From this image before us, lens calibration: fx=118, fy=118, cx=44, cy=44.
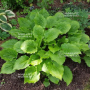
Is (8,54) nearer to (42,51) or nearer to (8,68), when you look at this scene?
(8,68)

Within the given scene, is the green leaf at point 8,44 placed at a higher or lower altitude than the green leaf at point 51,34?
lower

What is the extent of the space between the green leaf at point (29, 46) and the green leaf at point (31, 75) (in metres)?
0.33

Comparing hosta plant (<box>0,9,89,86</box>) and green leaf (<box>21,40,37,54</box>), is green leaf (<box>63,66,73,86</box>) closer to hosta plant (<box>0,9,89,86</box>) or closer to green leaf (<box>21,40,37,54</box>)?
hosta plant (<box>0,9,89,86</box>)

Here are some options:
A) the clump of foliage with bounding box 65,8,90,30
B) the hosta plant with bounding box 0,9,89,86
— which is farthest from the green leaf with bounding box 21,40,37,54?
the clump of foliage with bounding box 65,8,90,30

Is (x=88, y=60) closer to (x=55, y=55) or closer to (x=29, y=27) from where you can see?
(x=55, y=55)

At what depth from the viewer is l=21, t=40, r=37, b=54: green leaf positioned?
6.55ft

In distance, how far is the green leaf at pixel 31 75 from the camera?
2.03 metres

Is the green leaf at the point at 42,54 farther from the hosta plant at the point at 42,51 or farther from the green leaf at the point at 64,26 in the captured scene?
the green leaf at the point at 64,26

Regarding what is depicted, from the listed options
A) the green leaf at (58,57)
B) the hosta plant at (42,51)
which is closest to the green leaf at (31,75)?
the hosta plant at (42,51)

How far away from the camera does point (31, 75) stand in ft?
6.80

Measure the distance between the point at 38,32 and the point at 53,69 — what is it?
0.73 meters

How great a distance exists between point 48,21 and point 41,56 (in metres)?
0.80

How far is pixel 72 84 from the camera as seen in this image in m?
2.48

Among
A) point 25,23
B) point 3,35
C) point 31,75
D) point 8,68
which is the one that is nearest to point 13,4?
point 3,35
